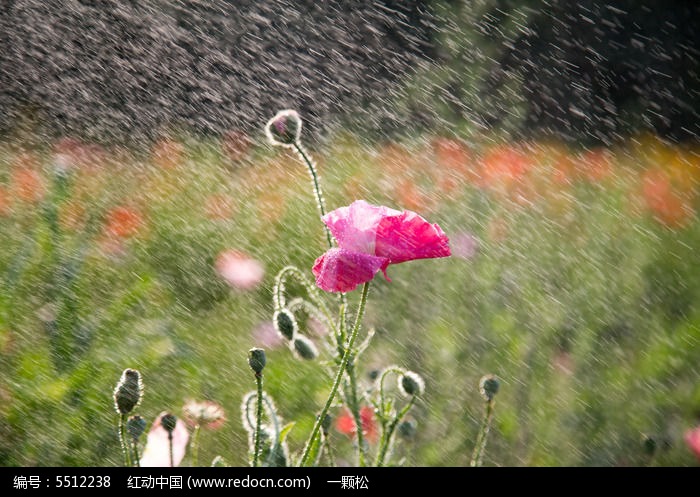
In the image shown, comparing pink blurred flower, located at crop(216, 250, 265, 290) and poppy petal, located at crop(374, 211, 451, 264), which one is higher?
poppy petal, located at crop(374, 211, 451, 264)

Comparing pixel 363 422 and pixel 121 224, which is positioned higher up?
pixel 363 422

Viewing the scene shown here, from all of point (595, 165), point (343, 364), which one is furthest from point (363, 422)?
point (595, 165)

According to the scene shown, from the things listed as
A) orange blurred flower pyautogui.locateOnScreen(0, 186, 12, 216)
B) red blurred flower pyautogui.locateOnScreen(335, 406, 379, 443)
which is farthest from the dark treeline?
red blurred flower pyautogui.locateOnScreen(335, 406, 379, 443)

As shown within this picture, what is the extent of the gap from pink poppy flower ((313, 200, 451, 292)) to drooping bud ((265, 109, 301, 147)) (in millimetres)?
129

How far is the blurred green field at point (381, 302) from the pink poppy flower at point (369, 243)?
0.12 meters

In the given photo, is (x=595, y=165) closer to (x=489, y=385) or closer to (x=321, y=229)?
(x=321, y=229)

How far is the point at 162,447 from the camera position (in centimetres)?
78

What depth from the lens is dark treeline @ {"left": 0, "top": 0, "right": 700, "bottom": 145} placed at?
239 cm

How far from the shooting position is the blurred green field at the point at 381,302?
3.37 ft

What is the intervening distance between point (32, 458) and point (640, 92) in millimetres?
2804

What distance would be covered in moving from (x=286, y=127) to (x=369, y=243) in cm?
16

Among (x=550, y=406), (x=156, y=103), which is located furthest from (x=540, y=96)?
(x=550, y=406)

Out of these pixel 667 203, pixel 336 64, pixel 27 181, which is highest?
pixel 667 203

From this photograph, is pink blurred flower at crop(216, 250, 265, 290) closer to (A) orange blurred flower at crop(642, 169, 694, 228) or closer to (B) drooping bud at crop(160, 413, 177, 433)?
(B) drooping bud at crop(160, 413, 177, 433)
